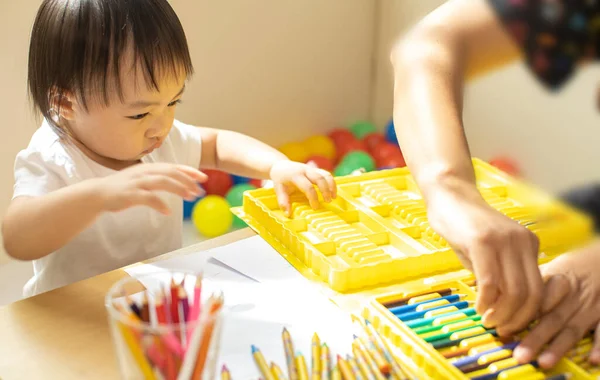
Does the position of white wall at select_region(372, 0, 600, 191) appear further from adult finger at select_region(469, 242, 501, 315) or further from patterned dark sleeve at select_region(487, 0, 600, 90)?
adult finger at select_region(469, 242, 501, 315)

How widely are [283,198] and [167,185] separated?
257mm

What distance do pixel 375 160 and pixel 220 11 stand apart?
2.11ft

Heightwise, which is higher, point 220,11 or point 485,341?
point 220,11

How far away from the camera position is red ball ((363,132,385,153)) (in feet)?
6.86

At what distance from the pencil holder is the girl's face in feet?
1.25

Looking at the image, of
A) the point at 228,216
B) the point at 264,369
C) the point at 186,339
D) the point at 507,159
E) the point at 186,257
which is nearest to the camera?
the point at 186,339

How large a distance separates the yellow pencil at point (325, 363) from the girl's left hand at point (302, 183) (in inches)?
11.8

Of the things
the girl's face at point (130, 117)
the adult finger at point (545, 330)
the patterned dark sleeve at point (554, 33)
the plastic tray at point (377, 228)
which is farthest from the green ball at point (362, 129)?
the adult finger at point (545, 330)

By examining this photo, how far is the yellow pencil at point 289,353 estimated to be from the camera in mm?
554

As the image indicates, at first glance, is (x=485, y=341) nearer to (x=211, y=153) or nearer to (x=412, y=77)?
(x=412, y=77)

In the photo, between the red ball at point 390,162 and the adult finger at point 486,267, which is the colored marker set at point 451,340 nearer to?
the adult finger at point 486,267

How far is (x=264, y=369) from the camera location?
1.85 ft

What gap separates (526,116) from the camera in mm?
1571

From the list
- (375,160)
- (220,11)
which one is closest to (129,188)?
(220,11)
